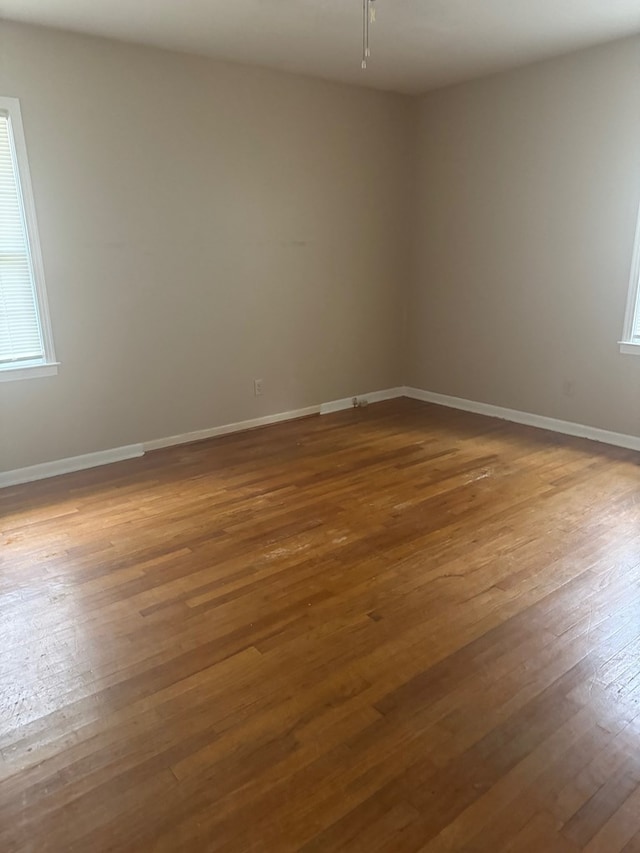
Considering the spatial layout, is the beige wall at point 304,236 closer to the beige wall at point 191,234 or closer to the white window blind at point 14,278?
the beige wall at point 191,234

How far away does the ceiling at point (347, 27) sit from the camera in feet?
10.6

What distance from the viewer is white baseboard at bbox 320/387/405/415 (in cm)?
538

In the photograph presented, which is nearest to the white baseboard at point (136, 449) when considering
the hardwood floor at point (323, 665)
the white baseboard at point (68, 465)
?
the white baseboard at point (68, 465)

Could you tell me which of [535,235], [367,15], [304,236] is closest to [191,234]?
[304,236]

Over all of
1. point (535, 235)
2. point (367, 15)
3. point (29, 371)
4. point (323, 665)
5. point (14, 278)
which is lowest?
point (323, 665)

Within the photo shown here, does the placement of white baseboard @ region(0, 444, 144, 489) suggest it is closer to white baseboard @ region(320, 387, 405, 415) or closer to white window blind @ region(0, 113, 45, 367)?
white window blind @ region(0, 113, 45, 367)

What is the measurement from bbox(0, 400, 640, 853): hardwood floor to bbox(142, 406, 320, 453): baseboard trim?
706 millimetres

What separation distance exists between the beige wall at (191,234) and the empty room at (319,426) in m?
0.02

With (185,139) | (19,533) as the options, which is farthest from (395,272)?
(19,533)

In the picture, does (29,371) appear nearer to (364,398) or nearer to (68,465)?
(68,465)

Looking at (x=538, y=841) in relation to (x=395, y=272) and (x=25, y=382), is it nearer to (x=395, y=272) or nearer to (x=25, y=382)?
(x=25, y=382)

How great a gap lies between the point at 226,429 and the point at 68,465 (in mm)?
1235

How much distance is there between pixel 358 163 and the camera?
511 cm

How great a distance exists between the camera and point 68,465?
13.2 ft
